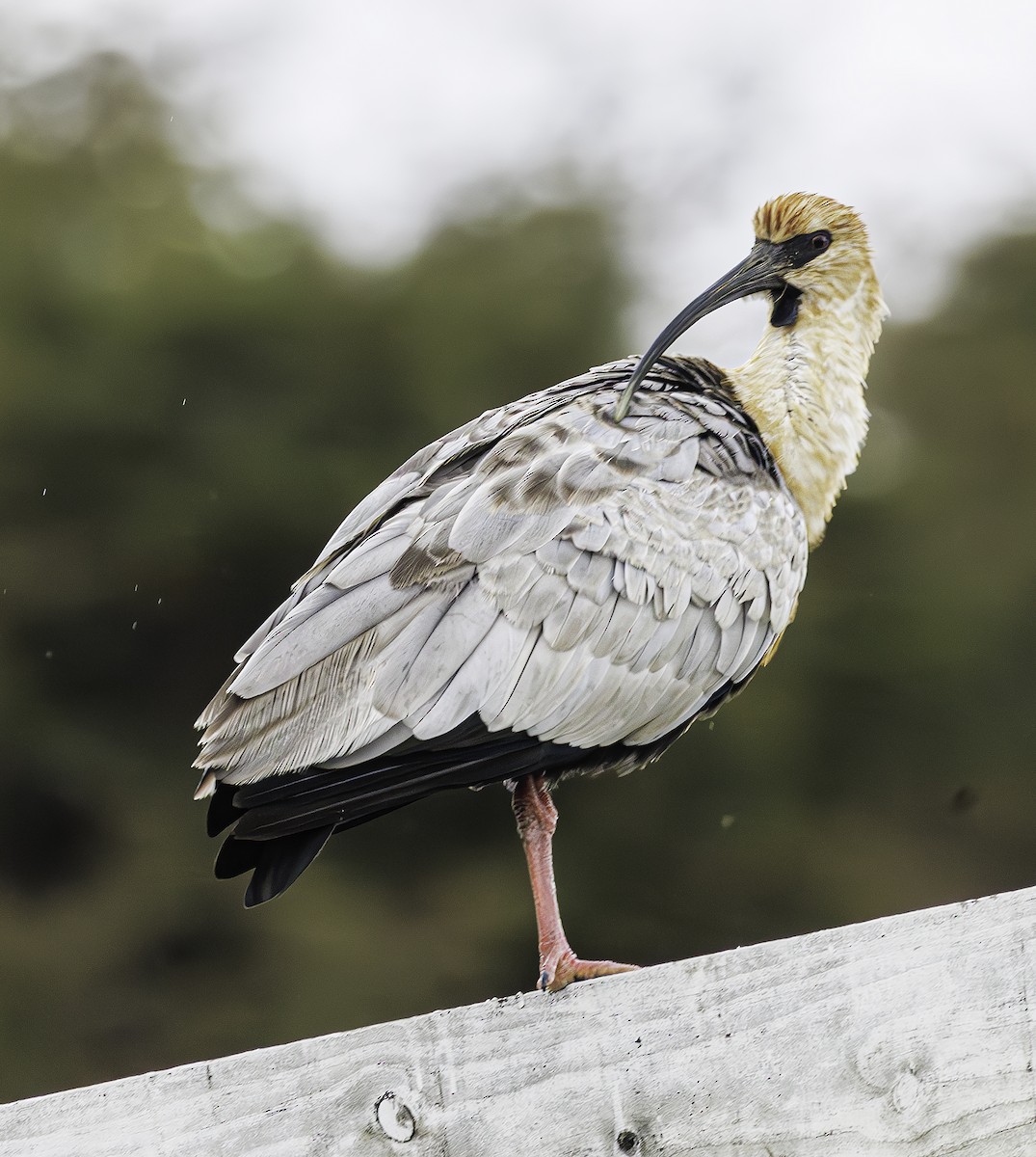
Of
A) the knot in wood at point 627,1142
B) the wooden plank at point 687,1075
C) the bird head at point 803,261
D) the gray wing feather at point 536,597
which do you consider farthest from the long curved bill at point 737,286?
the knot in wood at point 627,1142

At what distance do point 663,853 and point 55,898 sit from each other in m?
4.18

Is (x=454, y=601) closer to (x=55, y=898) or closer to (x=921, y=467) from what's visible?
(x=55, y=898)

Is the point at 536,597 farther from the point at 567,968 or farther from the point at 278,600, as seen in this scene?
the point at 278,600

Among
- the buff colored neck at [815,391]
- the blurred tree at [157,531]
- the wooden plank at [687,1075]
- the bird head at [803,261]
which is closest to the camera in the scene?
the wooden plank at [687,1075]

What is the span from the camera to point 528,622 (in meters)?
3.26

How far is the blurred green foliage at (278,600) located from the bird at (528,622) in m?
7.10

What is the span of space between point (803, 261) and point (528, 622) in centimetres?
171

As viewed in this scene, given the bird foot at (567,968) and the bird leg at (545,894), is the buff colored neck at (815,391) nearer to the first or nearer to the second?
the bird leg at (545,894)

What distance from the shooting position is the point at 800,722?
1165cm

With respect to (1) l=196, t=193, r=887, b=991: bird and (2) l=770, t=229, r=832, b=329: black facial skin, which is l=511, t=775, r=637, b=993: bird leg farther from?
(2) l=770, t=229, r=832, b=329: black facial skin

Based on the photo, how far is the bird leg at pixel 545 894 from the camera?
10.3ft

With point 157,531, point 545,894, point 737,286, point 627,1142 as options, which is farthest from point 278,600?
point 627,1142

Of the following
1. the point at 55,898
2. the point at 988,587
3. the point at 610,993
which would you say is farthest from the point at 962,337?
the point at 610,993

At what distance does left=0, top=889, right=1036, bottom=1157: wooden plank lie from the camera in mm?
2025
